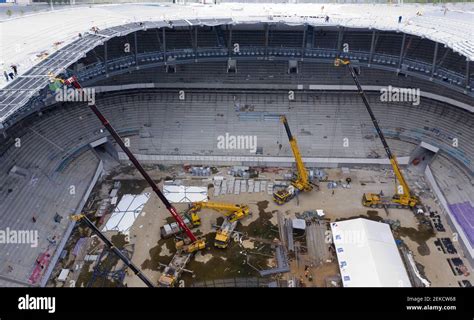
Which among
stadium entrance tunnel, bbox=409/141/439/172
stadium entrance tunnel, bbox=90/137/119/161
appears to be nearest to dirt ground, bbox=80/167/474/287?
stadium entrance tunnel, bbox=90/137/119/161

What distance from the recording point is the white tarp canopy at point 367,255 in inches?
1105

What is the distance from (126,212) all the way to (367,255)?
2216 centimetres

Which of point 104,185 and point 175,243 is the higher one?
point 104,185

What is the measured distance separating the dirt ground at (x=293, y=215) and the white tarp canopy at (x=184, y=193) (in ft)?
2.65

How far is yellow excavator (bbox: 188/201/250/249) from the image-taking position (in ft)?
109

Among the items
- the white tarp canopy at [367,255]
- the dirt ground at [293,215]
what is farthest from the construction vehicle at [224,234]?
the white tarp canopy at [367,255]

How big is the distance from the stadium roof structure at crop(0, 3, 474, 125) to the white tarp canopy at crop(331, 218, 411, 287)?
668 inches

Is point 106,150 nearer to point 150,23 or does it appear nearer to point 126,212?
point 126,212

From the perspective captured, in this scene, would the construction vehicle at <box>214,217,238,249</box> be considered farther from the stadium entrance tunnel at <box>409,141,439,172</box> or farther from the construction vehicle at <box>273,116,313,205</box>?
the stadium entrance tunnel at <box>409,141,439,172</box>

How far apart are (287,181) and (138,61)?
2111cm

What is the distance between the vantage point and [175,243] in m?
33.0

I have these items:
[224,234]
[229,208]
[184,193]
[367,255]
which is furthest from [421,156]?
[184,193]

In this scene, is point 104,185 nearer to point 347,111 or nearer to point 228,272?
point 228,272

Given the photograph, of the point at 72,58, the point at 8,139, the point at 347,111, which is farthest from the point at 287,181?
the point at 8,139
